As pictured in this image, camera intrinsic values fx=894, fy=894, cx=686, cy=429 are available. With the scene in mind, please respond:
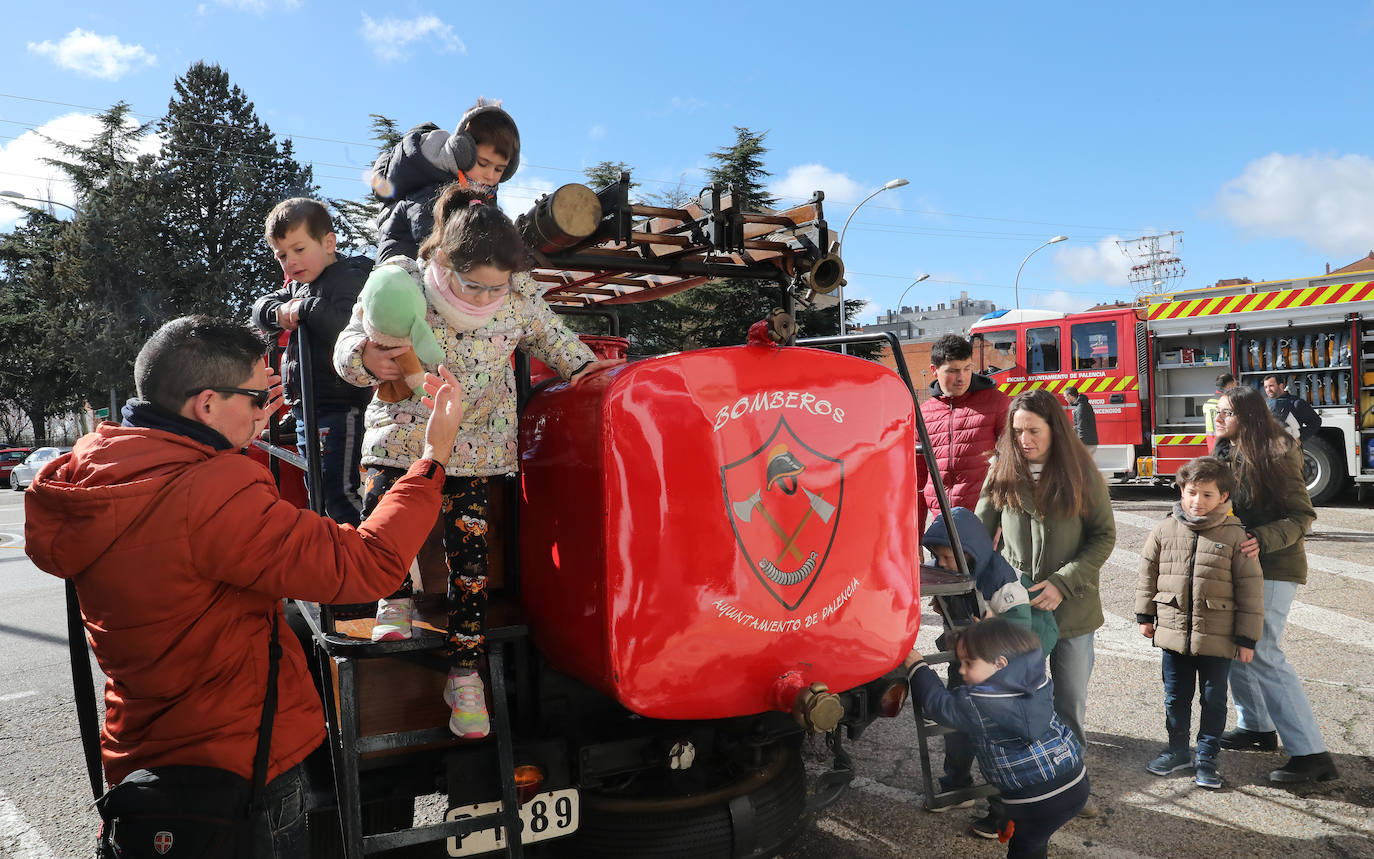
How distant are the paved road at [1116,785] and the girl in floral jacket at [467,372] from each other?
1688mm

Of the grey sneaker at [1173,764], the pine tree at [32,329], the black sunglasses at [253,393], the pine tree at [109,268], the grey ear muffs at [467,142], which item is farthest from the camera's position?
the pine tree at [32,329]

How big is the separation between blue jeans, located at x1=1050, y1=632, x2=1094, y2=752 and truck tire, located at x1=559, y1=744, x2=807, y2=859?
5.34ft

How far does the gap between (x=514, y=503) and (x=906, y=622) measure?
4.20ft

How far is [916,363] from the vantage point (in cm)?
5769

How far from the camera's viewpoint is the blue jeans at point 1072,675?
145 inches

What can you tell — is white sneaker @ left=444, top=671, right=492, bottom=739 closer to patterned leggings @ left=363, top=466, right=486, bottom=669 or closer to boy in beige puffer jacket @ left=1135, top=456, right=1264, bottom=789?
patterned leggings @ left=363, top=466, right=486, bottom=669

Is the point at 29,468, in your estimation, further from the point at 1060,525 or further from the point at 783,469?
the point at 783,469

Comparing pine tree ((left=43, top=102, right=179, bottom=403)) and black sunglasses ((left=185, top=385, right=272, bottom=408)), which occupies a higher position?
pine tree ((left=43, top=102, right=179, bottom=403))

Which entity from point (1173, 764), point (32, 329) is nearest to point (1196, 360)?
point (1173, 764)

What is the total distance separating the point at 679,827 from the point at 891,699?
0.75 metres

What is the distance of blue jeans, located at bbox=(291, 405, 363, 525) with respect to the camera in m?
3.32

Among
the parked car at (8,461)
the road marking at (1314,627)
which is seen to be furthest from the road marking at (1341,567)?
the parked car at (8,461)

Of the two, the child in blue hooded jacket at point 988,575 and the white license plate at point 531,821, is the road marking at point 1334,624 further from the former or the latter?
the white license plate at point 531,821

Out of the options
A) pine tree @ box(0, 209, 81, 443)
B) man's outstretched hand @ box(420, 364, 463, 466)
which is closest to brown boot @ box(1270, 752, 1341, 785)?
man's outstretched hand @ box(420, 364, 463, 466)
